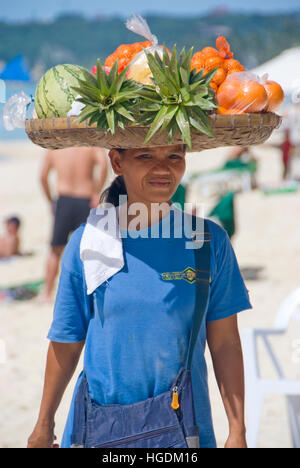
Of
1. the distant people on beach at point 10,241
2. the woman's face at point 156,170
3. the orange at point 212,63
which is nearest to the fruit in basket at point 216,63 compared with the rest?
the orange at point 212,63

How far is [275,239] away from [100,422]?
790 centimetres

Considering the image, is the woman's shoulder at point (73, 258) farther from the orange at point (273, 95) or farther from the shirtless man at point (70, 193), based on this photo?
the shirtless man at point (70, 193)

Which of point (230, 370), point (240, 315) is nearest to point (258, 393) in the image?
point (230, 370)

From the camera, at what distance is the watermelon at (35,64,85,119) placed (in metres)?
1.71

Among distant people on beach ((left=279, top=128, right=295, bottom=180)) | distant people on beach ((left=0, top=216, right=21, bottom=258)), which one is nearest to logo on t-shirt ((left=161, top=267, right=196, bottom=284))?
distant people on beach ((left=0, top=216, right=21, bottom=258))

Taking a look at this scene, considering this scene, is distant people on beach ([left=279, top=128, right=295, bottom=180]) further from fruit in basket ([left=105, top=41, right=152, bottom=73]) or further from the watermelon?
the watermelon

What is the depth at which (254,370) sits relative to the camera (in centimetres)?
304

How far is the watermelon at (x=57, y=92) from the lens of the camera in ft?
5.62

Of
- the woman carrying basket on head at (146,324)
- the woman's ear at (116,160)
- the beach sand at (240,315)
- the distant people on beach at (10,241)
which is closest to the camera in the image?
the woman carrying basket on head at (146,324)

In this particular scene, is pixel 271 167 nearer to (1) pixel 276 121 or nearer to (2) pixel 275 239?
(2) pixel 275 239

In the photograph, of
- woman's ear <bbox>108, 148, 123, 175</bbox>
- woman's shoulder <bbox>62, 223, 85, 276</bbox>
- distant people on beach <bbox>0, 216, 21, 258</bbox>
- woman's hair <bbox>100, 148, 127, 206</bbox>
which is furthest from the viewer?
distant people on beach <bbox>0, 216, 21, 258</bbox>

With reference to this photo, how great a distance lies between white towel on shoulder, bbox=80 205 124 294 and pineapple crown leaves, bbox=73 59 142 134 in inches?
14.6

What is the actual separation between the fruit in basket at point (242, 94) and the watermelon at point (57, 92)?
1.40 ft

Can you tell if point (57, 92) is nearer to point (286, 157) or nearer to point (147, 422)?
point (147, 422)
